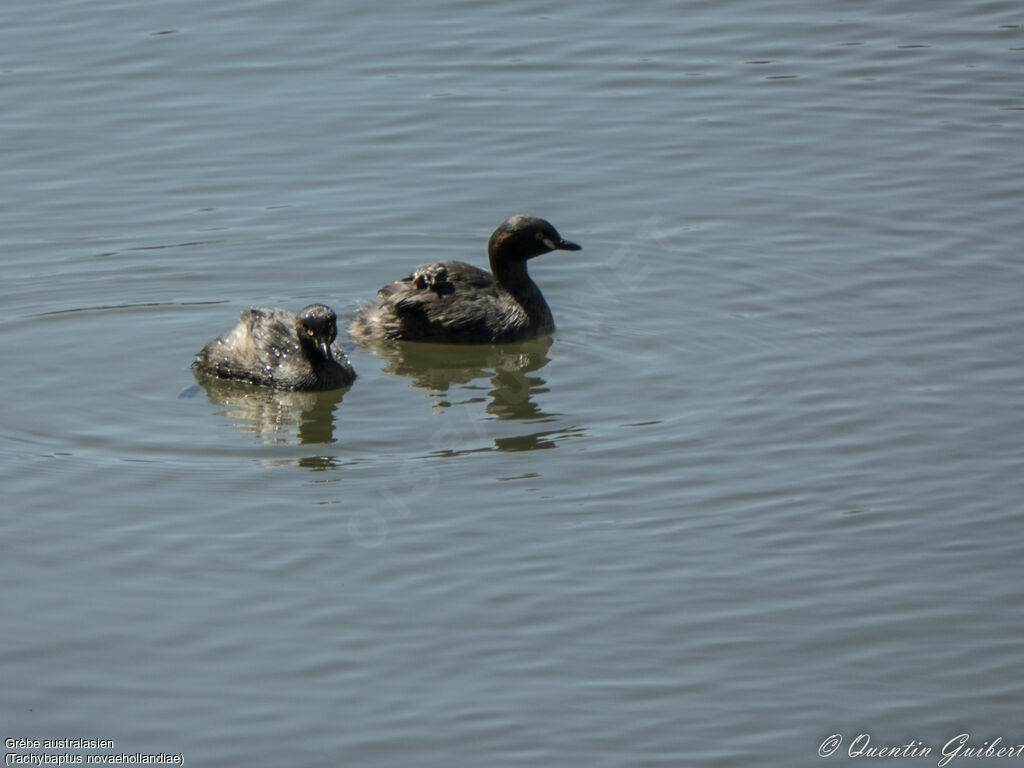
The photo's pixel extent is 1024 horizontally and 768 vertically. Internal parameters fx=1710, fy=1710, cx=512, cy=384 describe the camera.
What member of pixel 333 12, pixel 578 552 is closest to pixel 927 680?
pixel 578 552

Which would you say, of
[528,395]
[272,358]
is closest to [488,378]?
[528,395]

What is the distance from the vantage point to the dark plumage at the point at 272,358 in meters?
11.9

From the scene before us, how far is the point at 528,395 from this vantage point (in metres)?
11.8

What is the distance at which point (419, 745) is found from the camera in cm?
733

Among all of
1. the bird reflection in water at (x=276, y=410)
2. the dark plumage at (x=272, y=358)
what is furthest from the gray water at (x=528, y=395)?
the dark plumage at (x=272, y=358)

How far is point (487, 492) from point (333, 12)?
11.2 meters

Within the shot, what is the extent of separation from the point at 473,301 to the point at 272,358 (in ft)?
6.00

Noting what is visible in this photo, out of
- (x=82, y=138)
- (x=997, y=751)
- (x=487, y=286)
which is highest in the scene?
(x=82, y=138)

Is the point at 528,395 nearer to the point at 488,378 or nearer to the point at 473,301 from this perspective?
the point at 488,378

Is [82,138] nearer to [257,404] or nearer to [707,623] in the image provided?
[257,404]

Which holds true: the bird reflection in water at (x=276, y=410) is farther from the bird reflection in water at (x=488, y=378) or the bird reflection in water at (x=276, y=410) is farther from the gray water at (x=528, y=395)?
the bird reflection in water at (x=488, y=378)

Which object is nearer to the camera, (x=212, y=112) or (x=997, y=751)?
(x=997, y=751)

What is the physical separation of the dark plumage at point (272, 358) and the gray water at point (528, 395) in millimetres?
182

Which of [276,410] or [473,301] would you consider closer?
[276,410]
